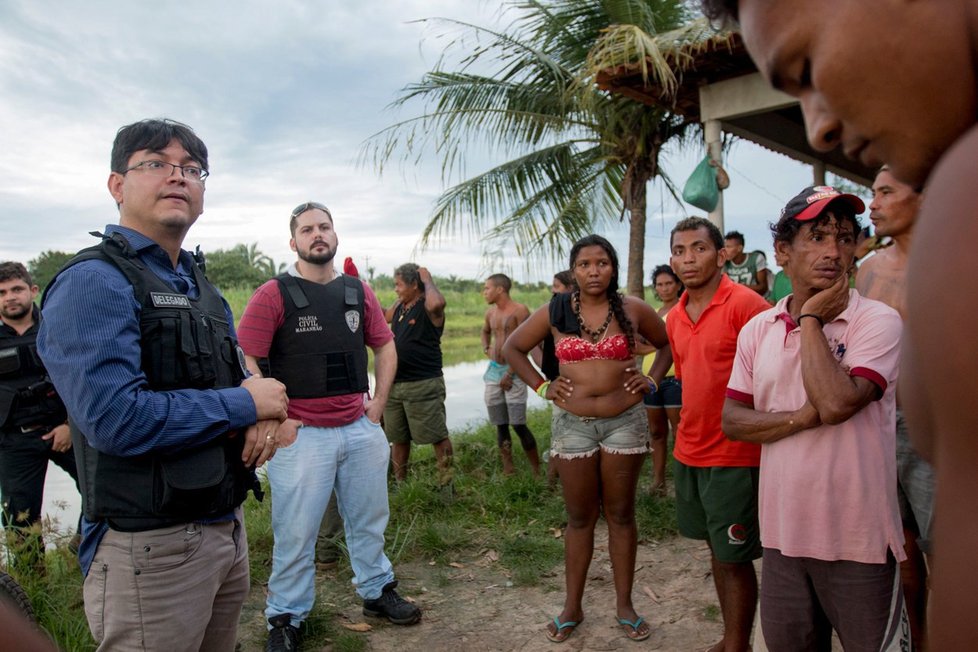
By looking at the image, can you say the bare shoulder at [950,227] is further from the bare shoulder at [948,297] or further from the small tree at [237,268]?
the small tree at [237,268]

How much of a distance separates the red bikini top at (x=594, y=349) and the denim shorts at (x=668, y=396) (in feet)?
6.13

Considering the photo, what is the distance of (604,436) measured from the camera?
3.47m

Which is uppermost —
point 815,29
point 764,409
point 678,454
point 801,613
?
point 815,29

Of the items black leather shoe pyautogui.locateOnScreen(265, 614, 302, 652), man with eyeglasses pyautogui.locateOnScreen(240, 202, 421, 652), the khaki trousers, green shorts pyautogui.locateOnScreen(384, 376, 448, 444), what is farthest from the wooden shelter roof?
black leather shoe pyautogui.locateOnScreen(265, 614, 302, 652)

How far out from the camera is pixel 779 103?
5.76 metres

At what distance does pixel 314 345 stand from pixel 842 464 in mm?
2631

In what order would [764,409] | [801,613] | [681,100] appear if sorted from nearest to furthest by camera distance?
[801,613]
[764,409]
[681,100]

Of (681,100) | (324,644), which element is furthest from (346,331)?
(681,100)

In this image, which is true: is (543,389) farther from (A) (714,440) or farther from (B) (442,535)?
(B) (442,535)

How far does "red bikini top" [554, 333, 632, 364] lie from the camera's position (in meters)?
3.55

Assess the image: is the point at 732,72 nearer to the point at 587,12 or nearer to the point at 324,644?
the point at 587,12

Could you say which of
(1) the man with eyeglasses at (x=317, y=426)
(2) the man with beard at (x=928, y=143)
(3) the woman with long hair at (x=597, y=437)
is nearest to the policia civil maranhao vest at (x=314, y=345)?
(1) the man with eyeglasses at (x=317, y=426)

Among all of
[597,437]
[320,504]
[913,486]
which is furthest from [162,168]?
[913,486]

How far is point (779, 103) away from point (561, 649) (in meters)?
4.82
